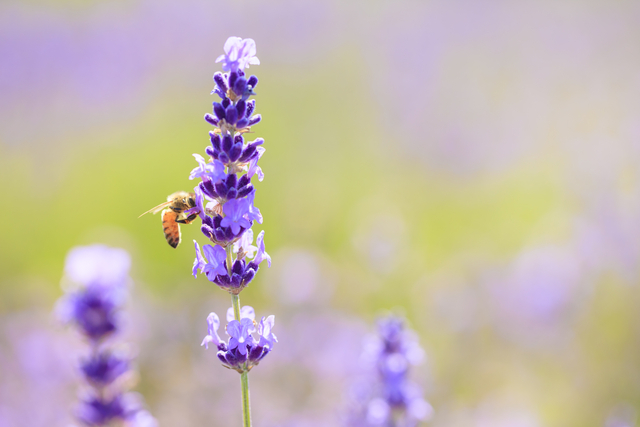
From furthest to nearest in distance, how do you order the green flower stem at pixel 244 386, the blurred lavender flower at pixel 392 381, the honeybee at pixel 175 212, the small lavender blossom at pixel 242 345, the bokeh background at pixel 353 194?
the bokeh background at pixel 353 194, the blurred lavender flower at pixel 392 381, the honeybee at pixel 175 212, the small lavender blossom at pixel 242 345, the green flower stem at pixel 244 386

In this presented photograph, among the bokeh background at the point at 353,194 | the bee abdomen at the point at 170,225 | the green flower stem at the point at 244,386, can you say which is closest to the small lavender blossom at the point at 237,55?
the green flower stem at the point at 244,386

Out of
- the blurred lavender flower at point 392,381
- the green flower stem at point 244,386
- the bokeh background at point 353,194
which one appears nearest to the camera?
the green flower stem at point 244,386

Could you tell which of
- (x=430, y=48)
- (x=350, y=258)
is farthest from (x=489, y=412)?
(x=430, y=48)

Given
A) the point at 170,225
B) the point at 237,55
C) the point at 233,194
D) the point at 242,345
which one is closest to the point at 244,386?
the point at 242,345

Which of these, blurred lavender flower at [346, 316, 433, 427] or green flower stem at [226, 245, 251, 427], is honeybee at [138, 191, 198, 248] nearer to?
green flower stem at [226, 245, 251, 427]

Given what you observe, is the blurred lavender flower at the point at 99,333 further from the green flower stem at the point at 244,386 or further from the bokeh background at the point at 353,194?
the bokeh background at the point at 353,194

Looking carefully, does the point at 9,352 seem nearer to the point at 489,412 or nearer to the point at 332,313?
the point at 332,313
